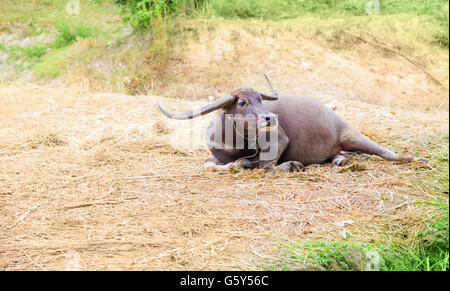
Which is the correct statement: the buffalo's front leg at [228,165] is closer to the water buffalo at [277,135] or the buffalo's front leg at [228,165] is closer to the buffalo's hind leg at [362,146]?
the water buffalo at [277,135]

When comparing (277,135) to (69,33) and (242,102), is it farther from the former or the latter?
(69,33)

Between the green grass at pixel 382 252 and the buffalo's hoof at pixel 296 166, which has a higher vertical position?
the green grass at pixel 382 252

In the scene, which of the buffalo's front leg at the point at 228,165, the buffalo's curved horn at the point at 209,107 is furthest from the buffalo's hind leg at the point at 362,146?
the buffalo's curved horn at the point at 209,107

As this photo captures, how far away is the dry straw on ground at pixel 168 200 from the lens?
8.31 feet

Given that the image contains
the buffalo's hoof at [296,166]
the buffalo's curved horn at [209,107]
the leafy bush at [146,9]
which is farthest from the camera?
the leafy bush at [146,9]

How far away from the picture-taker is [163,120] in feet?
19.7

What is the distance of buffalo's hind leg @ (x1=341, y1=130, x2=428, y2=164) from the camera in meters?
4.27

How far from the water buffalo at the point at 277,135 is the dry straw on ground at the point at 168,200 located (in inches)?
8.2

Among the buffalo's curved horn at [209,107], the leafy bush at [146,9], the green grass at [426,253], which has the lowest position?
the green grass at [426,253]

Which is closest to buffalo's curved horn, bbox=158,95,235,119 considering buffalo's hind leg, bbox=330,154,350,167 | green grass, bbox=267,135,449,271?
buffalo's hind leg, bbox=330,154,350,167

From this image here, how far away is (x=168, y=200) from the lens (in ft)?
11.1

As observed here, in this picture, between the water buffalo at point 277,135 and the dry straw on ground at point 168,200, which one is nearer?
the dry straw on ground at point 168,200

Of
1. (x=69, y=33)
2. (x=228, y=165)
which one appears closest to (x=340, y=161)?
(x=228, y=165)

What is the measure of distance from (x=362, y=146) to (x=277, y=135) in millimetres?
876
